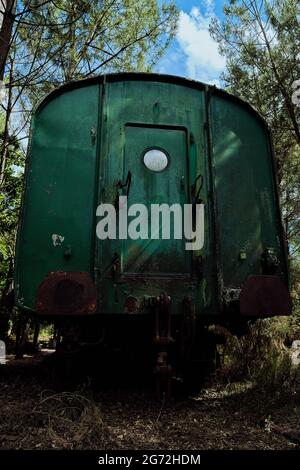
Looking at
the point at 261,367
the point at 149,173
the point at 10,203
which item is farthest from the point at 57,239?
the point at 10,203

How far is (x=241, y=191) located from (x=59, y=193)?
1.65 metres

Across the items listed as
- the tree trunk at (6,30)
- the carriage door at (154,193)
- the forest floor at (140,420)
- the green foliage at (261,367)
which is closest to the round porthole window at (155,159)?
the carriage door at (154,193)

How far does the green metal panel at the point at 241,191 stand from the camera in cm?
363

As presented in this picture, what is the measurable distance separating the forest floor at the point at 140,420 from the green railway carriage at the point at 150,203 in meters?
0.55

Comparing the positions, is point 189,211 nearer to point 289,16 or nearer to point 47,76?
point 47,76

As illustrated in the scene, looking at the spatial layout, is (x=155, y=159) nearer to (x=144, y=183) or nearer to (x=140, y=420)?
(x=144, y=183)

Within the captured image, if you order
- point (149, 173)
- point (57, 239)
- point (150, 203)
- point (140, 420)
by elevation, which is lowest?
point (140, 420)

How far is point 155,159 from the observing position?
3732mm

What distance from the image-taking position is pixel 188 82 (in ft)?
13.2

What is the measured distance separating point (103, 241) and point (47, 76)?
197 inches

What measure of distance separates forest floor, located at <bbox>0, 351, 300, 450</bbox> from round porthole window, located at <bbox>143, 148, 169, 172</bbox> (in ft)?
6.55

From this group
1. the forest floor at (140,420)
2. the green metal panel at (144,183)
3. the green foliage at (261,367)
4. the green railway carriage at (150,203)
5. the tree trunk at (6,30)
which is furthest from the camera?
the tree trunk at (6,30)

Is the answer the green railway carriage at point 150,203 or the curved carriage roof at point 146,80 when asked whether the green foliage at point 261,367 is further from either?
the curved carriage roof at point 146,80

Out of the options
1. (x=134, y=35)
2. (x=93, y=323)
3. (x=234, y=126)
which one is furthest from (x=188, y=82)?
(x=134, y=35)
